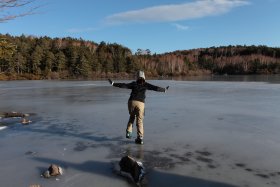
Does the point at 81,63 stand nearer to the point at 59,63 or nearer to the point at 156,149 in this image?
the point at 59,63

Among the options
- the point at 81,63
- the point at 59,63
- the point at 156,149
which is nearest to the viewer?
the point at 156,149

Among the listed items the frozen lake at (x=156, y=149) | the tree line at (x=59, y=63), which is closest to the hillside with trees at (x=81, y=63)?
the tree line at (x=59, y=63)

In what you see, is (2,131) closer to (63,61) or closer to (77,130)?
(77,130)

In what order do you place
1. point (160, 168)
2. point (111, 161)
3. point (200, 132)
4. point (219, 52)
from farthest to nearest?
point (219, 52) → point (200, 132) → point (111, 161) → point (160, 168)

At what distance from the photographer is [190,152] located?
7395 millimetres

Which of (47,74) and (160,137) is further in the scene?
(47,74)

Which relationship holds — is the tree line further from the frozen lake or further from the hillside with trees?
the frozen lake

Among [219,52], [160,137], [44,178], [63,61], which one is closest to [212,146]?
[160,137]

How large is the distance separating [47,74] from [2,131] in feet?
232

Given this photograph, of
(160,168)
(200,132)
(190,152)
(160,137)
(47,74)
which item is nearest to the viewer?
(160,168)

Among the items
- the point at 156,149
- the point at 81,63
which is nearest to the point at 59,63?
the point at 81,63

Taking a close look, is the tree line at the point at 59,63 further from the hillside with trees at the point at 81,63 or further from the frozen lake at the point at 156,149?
the frozen lake at the point at 156,149

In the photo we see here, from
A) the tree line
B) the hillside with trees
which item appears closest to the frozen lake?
the hillside with trees

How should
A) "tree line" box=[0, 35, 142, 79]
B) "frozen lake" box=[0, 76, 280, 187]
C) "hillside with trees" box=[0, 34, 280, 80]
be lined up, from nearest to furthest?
"frozen lake" box=[0, 76, 280, 187], "tree line" box=[0, 35, 142, 79], "hillside with trees" box=[0, 34, 280, 80]
